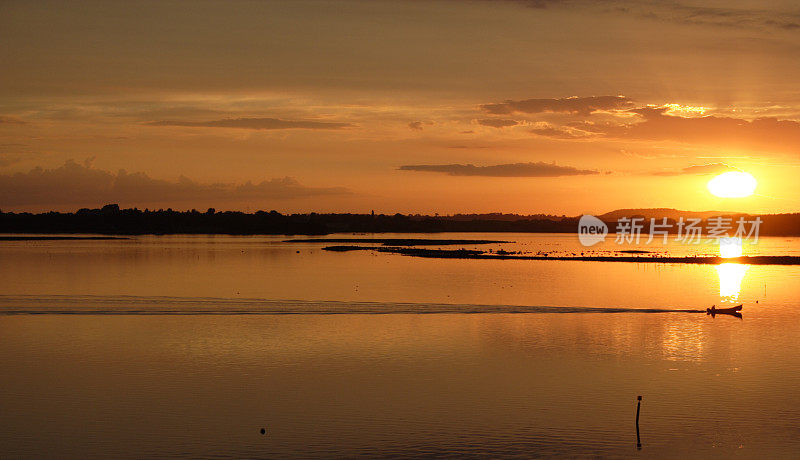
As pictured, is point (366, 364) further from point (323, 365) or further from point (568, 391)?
point (568, 391)

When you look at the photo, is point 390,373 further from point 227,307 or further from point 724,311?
point 724,311

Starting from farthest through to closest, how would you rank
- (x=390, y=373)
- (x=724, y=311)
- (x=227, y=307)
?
(x=227, y=307), (x=724, y=311), (x=390, y=373)

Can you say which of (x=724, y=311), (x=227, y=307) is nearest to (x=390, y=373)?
(x=227, y=307)

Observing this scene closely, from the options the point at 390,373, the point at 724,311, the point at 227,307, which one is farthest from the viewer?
the point at 227,307

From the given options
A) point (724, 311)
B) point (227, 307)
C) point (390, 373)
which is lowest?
point (390, 373)

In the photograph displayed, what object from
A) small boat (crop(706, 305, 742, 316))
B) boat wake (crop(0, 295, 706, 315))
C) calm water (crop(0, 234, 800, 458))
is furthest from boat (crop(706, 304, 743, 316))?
boat wake (crop(0, 295, 706, 315))

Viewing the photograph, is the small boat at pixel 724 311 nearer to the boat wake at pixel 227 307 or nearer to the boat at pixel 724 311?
the boat at pixel 724 311

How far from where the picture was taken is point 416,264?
350 feet

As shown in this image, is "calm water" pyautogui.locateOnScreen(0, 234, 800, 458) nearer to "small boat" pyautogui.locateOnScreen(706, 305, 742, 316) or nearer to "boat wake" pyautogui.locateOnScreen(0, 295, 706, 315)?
"boat wake" pyautogui.locateOnScreen(0, 295, 706, 315)

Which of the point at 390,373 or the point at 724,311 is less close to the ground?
the point at 724,311

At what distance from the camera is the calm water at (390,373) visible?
24891mm

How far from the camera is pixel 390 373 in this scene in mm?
34562

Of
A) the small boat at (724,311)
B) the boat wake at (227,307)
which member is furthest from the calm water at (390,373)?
the small boat at (724,311)

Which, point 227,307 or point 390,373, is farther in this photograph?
point 227,307
